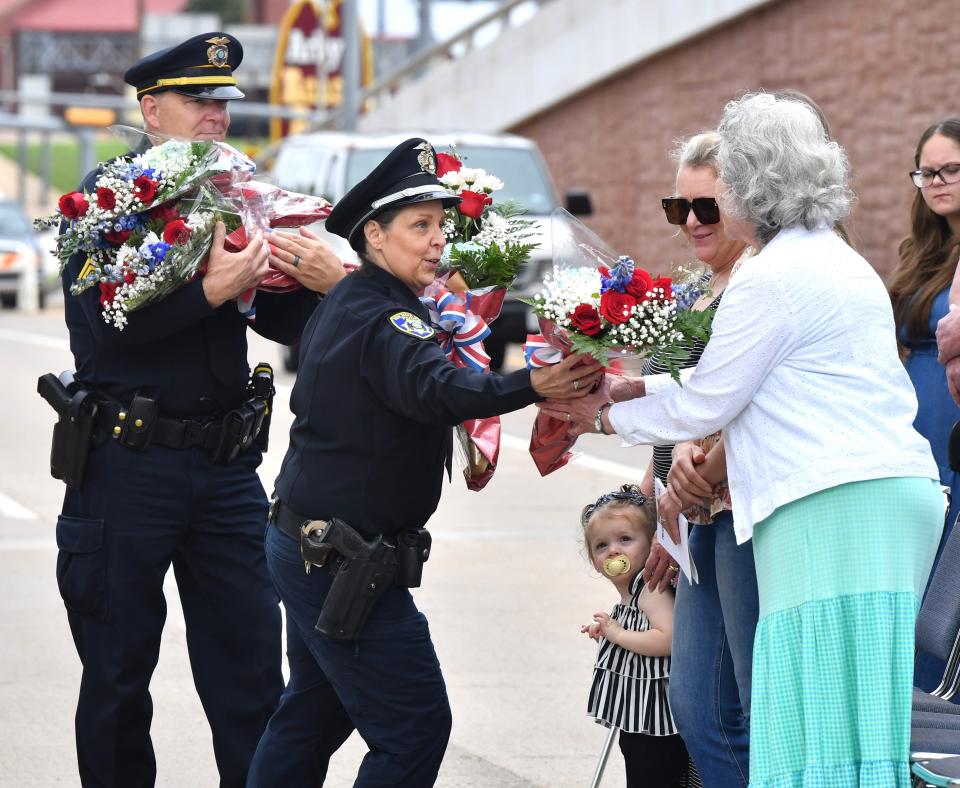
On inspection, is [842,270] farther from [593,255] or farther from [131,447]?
[131,447]

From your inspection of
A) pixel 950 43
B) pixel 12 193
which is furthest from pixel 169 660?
pixel 12 193

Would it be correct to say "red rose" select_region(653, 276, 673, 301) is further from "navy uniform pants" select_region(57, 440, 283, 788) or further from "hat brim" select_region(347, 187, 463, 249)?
"navy uniform pants" select_region(57, 440, 283, 788)

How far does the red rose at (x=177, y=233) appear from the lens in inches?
175

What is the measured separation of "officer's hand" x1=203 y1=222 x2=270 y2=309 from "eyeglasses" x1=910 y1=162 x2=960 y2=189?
2.38 metres

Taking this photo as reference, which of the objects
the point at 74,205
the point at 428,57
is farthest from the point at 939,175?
the point at 428,57

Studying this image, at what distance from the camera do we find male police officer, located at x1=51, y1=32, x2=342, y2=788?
4.59 m

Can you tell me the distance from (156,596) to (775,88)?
620 inches

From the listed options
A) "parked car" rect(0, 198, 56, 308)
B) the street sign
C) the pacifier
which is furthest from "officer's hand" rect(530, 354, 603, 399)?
the street sign

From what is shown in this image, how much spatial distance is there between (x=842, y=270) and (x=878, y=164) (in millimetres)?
14733

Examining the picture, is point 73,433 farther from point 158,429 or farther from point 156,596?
point 156,596

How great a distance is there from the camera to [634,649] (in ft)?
15.1

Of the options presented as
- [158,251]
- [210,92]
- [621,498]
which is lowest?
[621,498]

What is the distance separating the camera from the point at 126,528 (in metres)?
4.60

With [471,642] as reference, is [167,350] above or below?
above
